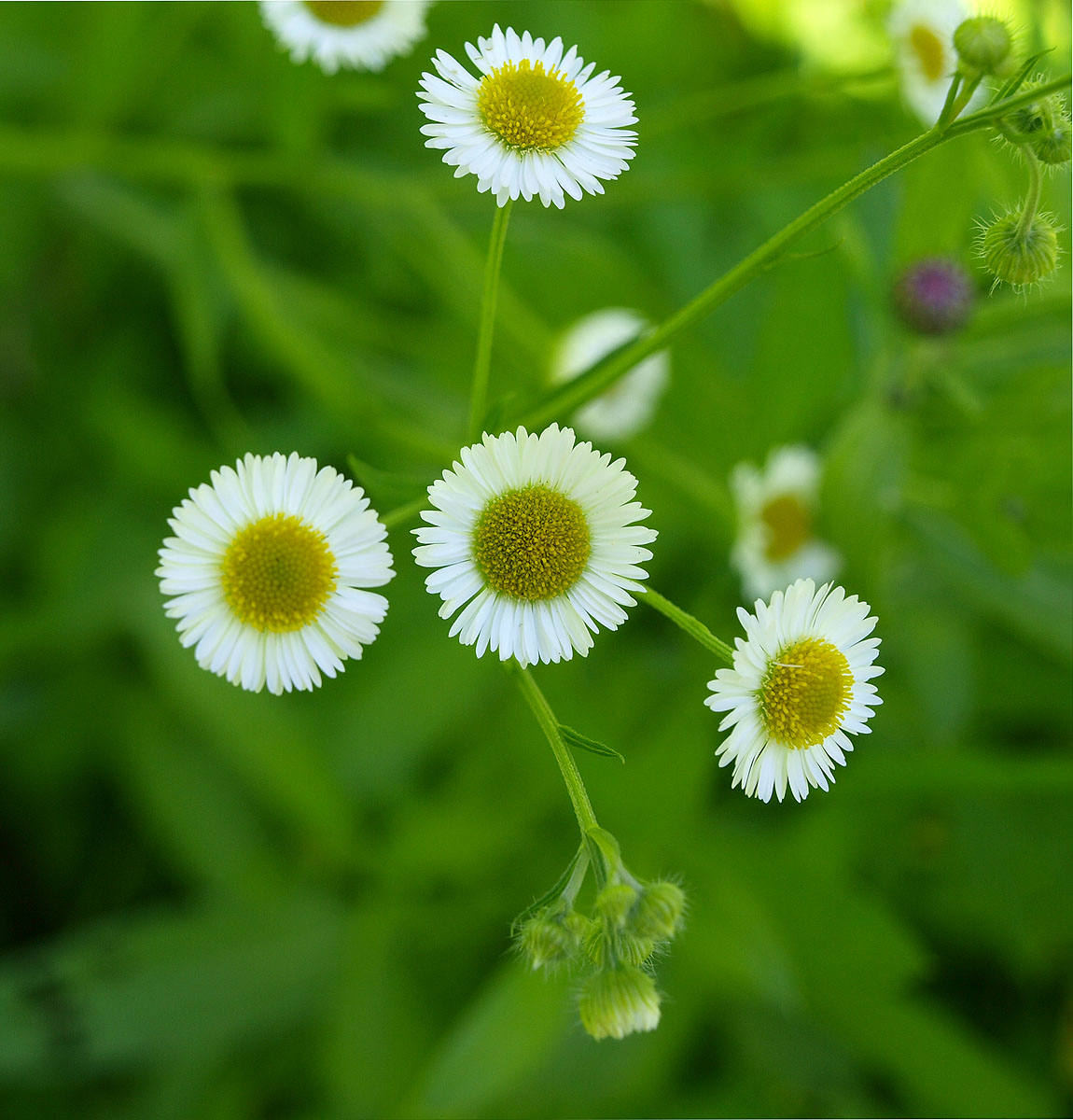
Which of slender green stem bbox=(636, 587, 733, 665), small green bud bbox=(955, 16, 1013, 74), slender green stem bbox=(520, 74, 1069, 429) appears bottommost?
slender green stem bbox=(636, 587, 733, 665)

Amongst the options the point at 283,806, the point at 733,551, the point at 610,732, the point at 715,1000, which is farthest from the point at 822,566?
the point at 283,806

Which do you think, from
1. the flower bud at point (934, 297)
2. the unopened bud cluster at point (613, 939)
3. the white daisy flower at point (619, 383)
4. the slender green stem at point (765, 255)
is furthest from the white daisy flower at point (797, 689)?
the white daisy flower at point (619, 383)

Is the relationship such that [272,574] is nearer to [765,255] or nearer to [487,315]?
[487,315]

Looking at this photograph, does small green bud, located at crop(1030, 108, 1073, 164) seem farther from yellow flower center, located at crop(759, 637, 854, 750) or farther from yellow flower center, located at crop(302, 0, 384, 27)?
yellow flower center, located at crop(302, 0, 384, 27)

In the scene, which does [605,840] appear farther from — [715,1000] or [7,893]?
[7,893]

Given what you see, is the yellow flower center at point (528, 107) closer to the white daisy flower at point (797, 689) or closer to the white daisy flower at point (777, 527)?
the white daisy flower at point (797, 689)

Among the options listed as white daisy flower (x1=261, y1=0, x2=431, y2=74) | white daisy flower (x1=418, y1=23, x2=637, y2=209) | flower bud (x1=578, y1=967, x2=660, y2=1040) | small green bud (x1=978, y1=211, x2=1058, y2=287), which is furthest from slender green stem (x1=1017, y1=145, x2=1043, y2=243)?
white daisy flower (x1=261, y1=0, x2=431, y2=74)
